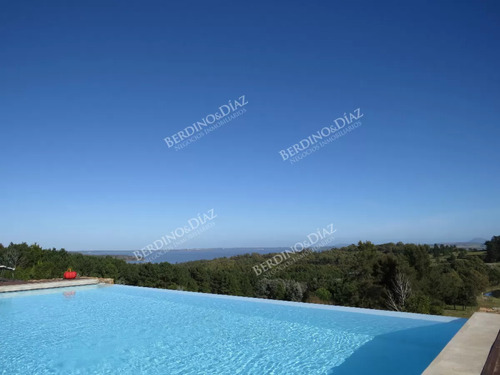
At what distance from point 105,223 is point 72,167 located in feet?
19.1

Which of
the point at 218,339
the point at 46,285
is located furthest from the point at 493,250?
the point at 46,285

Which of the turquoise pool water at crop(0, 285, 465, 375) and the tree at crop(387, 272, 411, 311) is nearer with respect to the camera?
the turquoise pool water at crop(0, 285, 465, 375)

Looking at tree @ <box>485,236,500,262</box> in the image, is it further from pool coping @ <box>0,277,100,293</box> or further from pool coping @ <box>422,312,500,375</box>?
pool coping @ <box>0,277,100,293</box>

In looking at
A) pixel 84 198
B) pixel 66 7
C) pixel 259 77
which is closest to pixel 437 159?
pixel 259 77

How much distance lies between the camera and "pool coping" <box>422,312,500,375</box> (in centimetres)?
264

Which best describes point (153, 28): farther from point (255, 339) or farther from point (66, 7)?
point (255, 339)

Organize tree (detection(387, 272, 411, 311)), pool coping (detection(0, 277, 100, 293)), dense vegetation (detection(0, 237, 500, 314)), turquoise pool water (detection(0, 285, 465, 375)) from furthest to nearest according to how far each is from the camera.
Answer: dense vegetation (detection(0, 237, 500, 314)) → tree (detection(387, 272, 411, 311)) → pool coping (detection(0, 277, 100, 293)) → turquoise pool water (detection(0, 285, 465, 375))

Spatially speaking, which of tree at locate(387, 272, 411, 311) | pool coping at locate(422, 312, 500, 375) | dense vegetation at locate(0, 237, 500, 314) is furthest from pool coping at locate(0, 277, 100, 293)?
tree at locate(387, 272, 411, 311)

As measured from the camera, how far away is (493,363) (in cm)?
272

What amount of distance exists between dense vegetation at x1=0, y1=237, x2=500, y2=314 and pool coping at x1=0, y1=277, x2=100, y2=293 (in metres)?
4.50

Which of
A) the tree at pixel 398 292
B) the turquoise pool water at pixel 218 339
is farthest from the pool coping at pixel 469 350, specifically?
the tree at pixel 398 292

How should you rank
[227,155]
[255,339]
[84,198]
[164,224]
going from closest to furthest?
[255,339] → [227,155] → [84,198] → [164,224]

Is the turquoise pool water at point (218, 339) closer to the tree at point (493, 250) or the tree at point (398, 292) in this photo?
the tree at point (398, 292)

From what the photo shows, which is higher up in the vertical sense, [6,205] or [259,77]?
[259,77]
